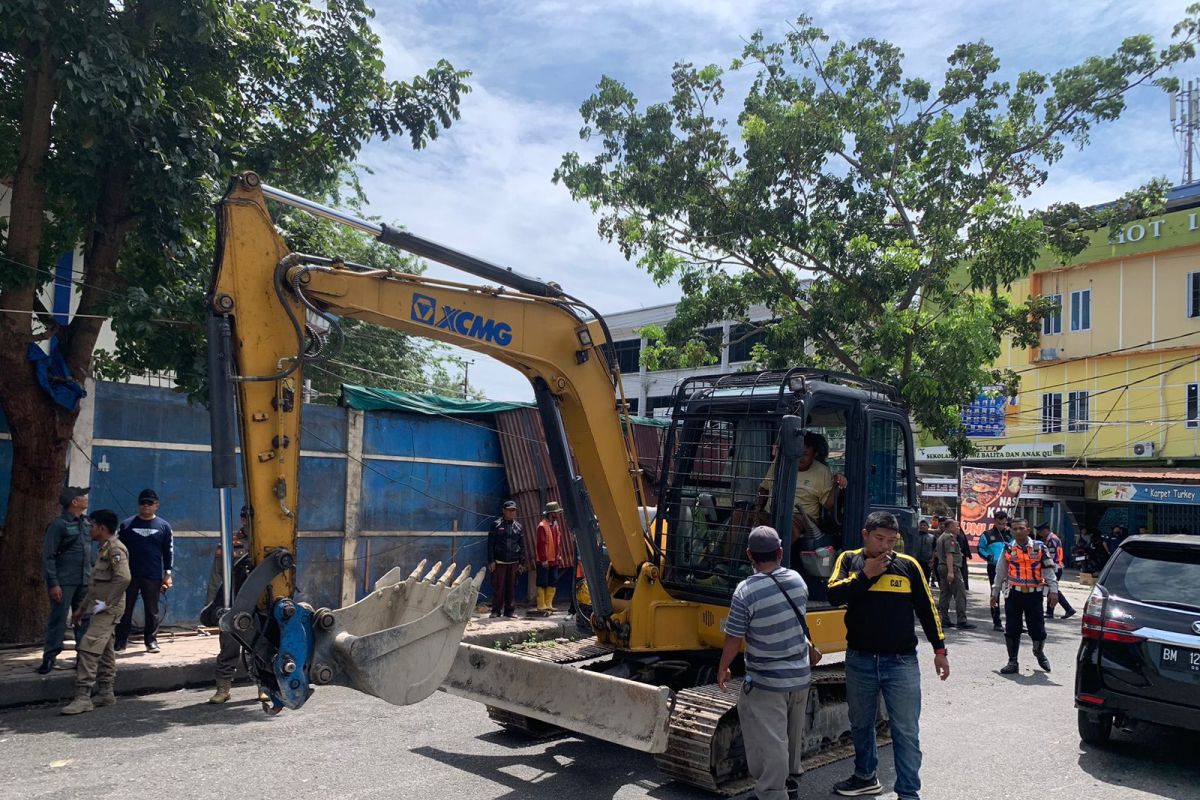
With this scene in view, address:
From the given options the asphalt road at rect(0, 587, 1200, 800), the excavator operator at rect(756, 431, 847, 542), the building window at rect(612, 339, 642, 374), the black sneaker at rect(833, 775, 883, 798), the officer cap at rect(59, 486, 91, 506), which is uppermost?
the building window at rect(612, 339, 642, 374)

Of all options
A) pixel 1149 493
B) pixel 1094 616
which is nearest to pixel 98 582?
pixel 1094 616

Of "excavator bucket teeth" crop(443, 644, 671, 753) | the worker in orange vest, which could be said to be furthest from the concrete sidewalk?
the worker in orange vest

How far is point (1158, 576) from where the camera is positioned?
6.96 m

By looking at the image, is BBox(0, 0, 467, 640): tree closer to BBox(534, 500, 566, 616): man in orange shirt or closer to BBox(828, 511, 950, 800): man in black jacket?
BBox(534, 500, 566, 616): man in orange shirt

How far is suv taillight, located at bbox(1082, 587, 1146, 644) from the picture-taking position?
6.69 m

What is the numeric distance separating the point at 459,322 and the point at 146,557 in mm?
5343

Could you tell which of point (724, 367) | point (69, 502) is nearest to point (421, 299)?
point (69, 502)

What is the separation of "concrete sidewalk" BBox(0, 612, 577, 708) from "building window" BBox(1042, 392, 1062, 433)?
25560mm

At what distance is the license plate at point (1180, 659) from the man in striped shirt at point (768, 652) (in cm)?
297

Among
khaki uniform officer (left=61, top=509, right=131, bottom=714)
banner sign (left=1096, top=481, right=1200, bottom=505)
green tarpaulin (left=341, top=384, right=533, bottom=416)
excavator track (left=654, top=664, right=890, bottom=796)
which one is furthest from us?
banner sign (left=1096, top=481, right=1200, bottom=505)

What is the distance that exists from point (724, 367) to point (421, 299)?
29.0m

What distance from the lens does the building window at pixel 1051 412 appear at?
31.0 m

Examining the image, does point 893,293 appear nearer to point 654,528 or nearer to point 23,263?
point 654,528

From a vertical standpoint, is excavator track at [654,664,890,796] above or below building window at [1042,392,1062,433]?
below
